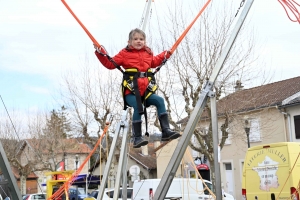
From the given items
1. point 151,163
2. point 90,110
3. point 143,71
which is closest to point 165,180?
point 143,71

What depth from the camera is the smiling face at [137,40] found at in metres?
5.27

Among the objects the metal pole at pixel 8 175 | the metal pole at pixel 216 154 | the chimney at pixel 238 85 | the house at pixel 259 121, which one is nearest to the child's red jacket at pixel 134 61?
the metal pole at pixel 216 154

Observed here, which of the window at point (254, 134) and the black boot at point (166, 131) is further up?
the window at point (254, 134)

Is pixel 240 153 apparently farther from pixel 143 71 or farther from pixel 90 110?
pixel 143 71

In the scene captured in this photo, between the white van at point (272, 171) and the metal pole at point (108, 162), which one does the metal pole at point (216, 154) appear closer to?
the metal pole at point (108, 162)

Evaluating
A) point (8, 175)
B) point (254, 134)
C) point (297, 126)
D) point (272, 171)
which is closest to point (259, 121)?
point (254, 134)

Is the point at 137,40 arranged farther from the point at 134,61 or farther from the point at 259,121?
the point at 259,121

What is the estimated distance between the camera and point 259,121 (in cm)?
2847

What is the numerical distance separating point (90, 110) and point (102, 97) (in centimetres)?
182

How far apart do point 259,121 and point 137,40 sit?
2430cm

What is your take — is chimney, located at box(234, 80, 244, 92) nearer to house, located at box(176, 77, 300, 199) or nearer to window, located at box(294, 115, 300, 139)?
house, located at box(176, 77, 300, 199)

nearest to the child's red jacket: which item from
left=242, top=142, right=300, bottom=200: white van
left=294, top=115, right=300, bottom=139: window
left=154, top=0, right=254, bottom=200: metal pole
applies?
left=154, top=0, right=254, bottom=200: metal pole

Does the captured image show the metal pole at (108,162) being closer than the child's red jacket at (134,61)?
Yes

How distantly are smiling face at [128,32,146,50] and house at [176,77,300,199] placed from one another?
1897 cm
